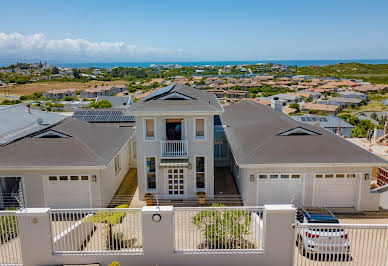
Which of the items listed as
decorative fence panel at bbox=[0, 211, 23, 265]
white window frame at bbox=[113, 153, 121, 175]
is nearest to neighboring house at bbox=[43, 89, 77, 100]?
white window frame at bbox=[113, 153, 121, 175]

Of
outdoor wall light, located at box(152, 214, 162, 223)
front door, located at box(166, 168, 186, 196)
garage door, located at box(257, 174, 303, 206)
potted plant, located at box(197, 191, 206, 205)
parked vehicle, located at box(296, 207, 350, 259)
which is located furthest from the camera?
front door, located at box(166, 168, 186, 196)

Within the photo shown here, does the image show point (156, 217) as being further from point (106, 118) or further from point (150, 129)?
point (106, 118)

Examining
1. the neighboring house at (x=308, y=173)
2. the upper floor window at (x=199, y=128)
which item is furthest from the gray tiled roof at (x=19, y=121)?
the neighboring house at (x=308, y=173)

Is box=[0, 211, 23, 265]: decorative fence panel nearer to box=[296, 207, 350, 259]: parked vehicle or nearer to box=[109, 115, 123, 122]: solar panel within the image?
box=[296, 207, 350, 259]: parked vehicle

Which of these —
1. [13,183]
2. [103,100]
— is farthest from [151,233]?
[103,100]

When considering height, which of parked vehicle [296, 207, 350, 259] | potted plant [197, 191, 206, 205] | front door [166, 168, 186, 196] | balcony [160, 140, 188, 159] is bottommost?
potted plant [197, 191, 206, 205]

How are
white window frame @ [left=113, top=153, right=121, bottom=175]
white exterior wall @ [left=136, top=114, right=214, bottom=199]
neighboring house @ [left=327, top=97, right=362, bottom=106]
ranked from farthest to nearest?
neighboring house @ [left=327, top=97, right=362, bottom=106] < white window frame @ [left=113, top=153, right=121, bottom=175] < white exterior wall @ [left=136, top=114, right=214, bottom=199]

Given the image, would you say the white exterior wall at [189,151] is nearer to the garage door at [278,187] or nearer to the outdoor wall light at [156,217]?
the garage door at [278,187]
